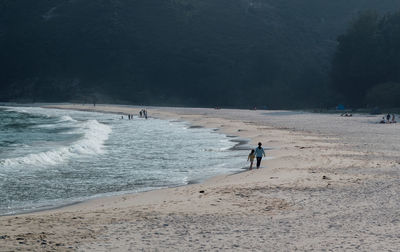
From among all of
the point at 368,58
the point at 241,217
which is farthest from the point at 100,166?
the point at 368,58

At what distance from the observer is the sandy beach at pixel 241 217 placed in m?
8.29

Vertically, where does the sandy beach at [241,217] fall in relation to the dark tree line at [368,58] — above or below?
below

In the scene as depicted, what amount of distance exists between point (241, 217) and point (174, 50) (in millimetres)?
91074

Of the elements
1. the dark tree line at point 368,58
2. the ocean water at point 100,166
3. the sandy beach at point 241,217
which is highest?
the dark tree line at point 368,58

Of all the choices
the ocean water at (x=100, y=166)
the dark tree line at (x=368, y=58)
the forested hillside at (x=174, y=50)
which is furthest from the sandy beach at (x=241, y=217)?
the forested hillside at (x=174, y=50)

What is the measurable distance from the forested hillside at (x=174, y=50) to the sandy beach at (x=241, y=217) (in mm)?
65805

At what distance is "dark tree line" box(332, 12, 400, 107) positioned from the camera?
6419 centimetres

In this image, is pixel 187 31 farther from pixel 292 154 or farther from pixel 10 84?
pixel 292 154

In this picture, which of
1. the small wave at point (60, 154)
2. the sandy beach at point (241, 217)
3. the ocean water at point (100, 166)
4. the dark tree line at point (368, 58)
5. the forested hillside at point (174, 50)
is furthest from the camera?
the forested hillside at point (174, 50)

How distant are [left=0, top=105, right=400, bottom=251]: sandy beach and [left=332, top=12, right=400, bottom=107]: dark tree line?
165ft

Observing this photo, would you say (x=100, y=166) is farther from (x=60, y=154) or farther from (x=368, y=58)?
(x=368, y=58)

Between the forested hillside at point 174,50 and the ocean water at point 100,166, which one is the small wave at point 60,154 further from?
the forested hillside at point 174,50

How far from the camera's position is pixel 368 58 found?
65.8m

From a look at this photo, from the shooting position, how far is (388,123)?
38.3 metres
